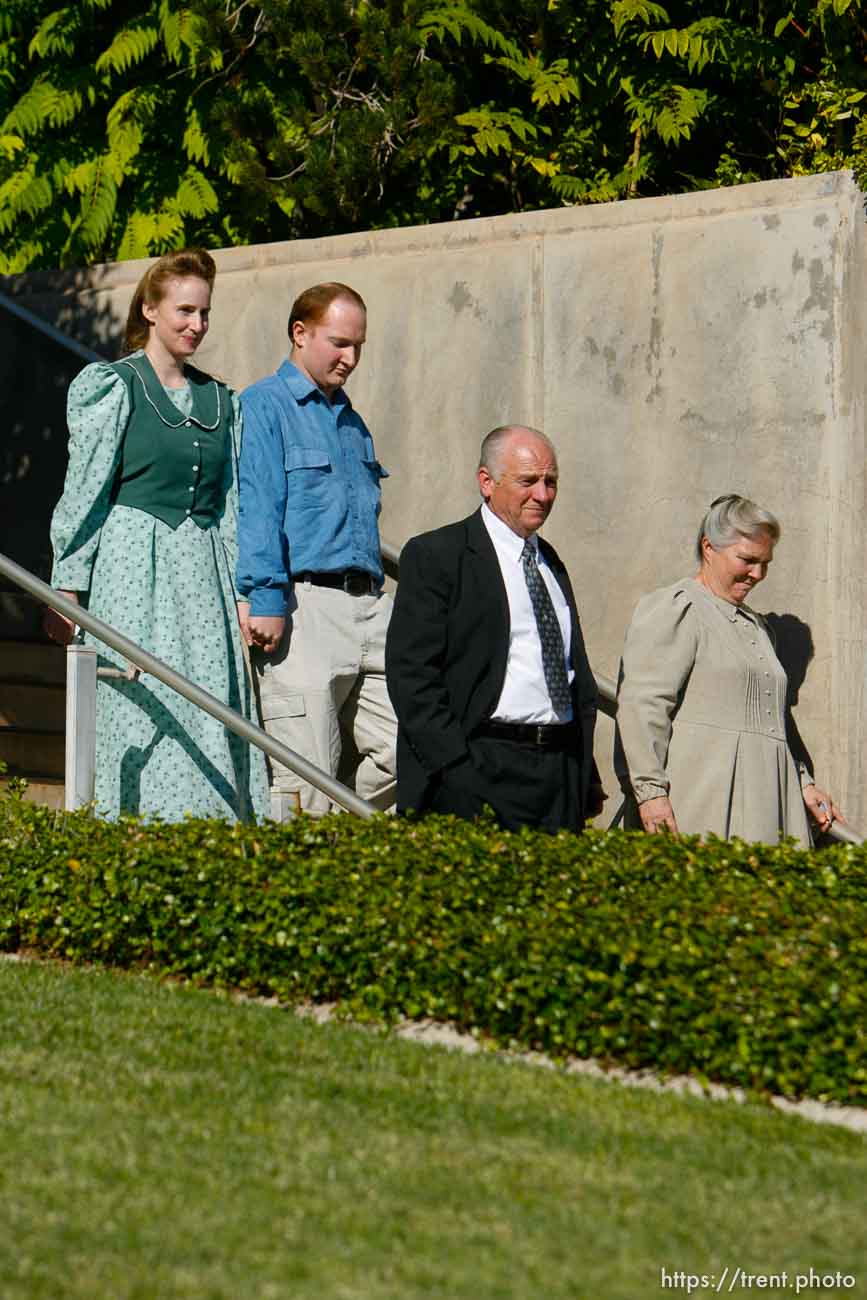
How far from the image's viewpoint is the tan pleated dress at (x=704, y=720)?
22.4ft

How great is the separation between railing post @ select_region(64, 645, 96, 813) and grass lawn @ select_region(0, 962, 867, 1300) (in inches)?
65.2

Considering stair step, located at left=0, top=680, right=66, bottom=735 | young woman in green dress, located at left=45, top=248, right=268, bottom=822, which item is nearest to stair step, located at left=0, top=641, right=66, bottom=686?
stair step, located at left=0, top=680, right=66, bottom=735

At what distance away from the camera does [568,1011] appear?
515 cm

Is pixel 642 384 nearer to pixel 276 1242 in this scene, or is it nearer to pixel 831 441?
pixel 831 441

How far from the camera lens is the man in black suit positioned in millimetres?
6297

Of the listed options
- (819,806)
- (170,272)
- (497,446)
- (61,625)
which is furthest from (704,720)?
(170,272)

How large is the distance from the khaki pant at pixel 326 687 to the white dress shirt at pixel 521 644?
2.02 ft

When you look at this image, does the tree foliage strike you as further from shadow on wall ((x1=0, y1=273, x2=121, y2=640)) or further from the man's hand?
the man's hand

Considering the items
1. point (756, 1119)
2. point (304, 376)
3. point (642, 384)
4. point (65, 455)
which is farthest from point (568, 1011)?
point (65, 455)

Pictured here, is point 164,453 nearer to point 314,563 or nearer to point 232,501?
point 232,501

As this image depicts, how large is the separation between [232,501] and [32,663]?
94.9 inches

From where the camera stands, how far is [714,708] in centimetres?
688

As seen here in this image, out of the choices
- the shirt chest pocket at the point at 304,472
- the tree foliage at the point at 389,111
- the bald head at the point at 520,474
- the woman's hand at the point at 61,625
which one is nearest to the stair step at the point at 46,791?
the woman's hand at the point at 61,625

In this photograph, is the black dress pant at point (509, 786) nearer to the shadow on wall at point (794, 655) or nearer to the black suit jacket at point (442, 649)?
the black suit jacket at point (442, 649)
